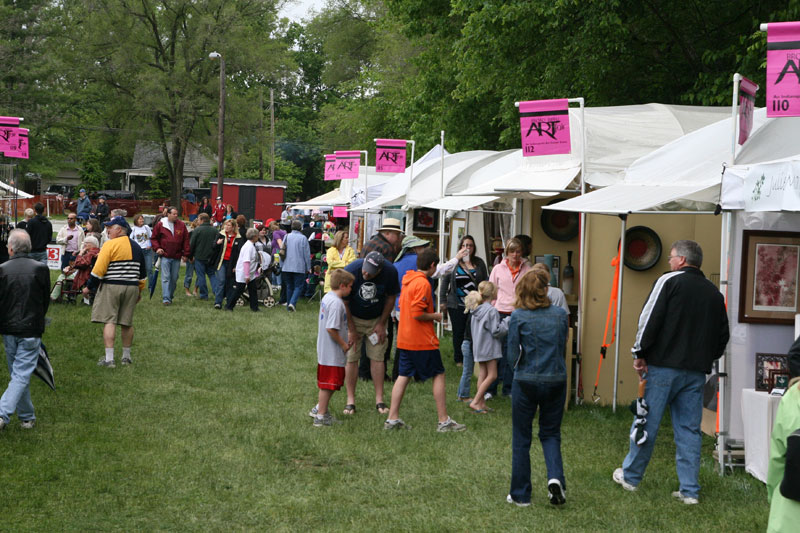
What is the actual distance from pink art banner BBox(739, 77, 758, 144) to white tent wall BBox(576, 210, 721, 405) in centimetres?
239

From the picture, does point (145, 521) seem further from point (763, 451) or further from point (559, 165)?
point (559, 165)

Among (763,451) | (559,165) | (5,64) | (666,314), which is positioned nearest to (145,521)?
(666,314)

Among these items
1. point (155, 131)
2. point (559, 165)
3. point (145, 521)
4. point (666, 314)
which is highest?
point (155, 131)

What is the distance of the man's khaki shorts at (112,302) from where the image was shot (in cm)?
1106

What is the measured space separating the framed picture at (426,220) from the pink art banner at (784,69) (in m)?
12.2

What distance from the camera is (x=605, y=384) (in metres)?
10.0

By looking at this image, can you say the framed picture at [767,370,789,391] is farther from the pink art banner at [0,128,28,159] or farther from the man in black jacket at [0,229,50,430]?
the pink art banner at [0,128,28,159]

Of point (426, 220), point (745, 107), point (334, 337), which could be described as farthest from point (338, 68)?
point (745, 107)

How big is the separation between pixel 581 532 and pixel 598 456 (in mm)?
2037

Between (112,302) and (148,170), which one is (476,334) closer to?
(112,302)

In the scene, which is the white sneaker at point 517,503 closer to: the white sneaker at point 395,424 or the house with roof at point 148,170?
the white sneaker at point 395,424

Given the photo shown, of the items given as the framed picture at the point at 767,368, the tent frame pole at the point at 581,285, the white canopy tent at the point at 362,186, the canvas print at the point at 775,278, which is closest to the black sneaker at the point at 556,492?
the framed picture at the point at 767,368

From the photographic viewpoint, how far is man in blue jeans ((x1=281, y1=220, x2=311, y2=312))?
1767cm

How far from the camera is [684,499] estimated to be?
6.43 m
